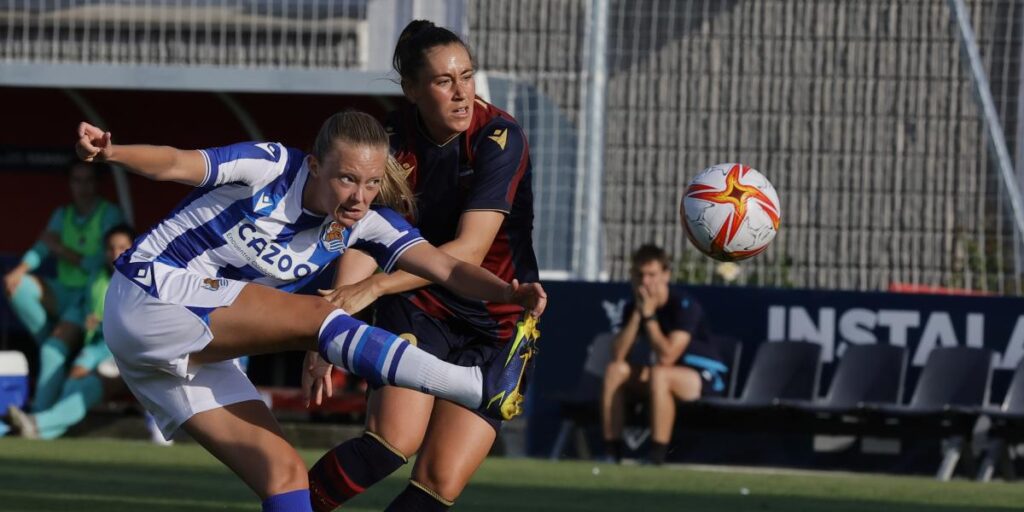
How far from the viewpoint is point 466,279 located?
5.18 m

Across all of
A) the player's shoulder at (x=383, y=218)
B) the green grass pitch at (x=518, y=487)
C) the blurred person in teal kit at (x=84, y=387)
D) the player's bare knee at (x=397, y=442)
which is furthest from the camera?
the blurred person in teal kit at (x=84, y=387)

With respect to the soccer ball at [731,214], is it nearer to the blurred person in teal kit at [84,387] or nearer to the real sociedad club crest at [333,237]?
the real sociedad club crest at [333,237]

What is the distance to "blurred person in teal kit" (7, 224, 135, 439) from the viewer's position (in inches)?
483

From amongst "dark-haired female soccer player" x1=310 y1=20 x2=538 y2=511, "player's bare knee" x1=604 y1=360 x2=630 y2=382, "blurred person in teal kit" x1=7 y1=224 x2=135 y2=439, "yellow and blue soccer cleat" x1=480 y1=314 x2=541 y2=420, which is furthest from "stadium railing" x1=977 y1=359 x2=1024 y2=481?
"yellow and blue soccer cleat" x1=480 y1=314 x2=541 y2=420

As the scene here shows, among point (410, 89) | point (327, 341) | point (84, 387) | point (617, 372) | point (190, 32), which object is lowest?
point (84, 387)

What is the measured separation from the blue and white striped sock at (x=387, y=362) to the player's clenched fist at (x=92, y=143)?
0.74 metres

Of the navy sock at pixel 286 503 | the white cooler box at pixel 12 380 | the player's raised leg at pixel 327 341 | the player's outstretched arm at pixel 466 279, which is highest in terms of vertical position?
the player's outstretched arm at pixel 466 279

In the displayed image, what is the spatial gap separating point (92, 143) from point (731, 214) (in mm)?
2995

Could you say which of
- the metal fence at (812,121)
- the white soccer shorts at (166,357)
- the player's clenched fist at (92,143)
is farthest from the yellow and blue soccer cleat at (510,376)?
the metal fence at (812,121)

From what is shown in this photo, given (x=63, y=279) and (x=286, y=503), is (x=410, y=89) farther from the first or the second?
(x=63, y=279)

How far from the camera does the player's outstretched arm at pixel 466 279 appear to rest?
16.3 ft

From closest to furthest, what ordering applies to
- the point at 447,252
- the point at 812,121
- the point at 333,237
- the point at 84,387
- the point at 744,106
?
the point at 333,237 → the point at 447,252 → the point at 84,387 → the point at 812,121 → the point at 744,106

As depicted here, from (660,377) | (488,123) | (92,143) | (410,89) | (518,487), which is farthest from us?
(660,377)

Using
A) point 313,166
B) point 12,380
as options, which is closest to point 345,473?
point 313,166
